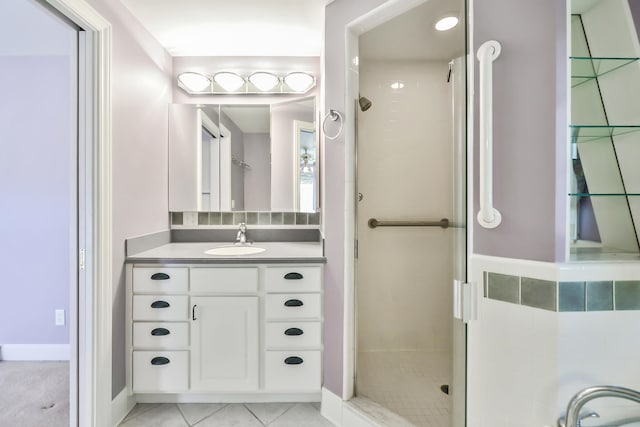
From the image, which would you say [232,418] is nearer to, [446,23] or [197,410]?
[197,410]

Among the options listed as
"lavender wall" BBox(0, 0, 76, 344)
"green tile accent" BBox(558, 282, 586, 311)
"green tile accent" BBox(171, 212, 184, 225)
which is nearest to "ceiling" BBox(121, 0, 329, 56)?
"lavender wall" BBox(0, 0, 76, 344)

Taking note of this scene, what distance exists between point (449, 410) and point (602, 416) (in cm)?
56

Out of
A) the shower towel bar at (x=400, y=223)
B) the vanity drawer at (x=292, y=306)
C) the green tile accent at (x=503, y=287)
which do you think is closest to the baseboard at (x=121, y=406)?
the vanity drawer at (x=292, y=306)

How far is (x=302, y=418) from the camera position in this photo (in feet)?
→ 5.04

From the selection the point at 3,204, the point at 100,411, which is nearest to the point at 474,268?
the point at 100,411

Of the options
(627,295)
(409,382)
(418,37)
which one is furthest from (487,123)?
(409,382)

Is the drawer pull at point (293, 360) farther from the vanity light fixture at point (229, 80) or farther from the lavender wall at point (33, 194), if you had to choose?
the vanity light fixture at point (229, 80)

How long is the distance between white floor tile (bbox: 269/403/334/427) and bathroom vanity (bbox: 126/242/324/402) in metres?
0.13

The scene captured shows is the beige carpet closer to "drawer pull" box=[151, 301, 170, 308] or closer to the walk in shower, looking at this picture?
"drawer pull" box=[151, 301, 170, 308]

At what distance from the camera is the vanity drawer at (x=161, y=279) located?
1564 mm

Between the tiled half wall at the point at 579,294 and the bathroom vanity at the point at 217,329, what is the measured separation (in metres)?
0.96

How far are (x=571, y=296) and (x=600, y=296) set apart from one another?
103mm

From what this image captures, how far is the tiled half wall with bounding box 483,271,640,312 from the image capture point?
865mm

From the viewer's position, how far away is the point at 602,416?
2.94ft
